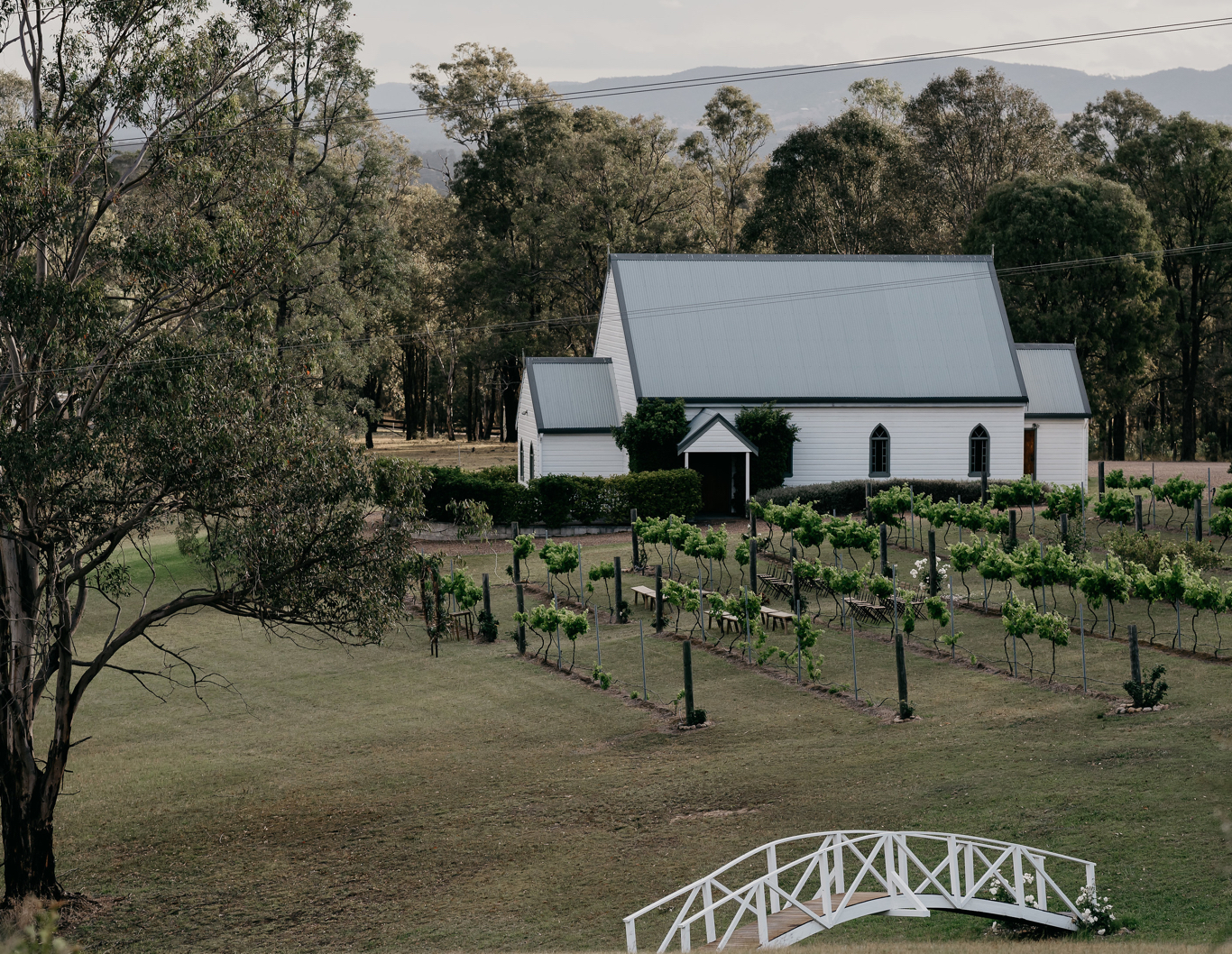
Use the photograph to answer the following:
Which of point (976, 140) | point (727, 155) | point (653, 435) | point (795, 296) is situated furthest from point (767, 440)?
point (727, 155)

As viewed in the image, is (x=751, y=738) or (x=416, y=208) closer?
(x=751, y=738)

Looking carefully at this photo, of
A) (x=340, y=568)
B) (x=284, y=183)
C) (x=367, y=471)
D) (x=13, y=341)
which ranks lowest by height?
(x=340, y=568)

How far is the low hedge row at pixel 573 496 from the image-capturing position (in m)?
40.3

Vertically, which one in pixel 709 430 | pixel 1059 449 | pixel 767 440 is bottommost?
pixel 1059 449

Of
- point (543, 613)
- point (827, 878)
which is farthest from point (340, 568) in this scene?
point (543, 613)

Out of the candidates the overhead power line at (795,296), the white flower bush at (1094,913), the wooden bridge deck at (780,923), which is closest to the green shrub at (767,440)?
the overhead power line at (795,296)

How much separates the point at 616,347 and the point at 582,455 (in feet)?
17.0

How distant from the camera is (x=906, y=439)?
45562 millimetres

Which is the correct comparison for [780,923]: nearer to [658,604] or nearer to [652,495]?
[658,604]

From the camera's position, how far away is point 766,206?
2857 inches

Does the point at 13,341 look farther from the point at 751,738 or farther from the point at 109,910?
the point at 751,738

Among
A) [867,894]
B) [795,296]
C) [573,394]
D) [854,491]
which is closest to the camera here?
[867,894]

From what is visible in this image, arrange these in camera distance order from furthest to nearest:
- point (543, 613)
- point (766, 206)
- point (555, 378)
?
point (766, 206) < point (555, 378) < point (543, 613)

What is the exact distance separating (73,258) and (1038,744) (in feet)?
53.2
